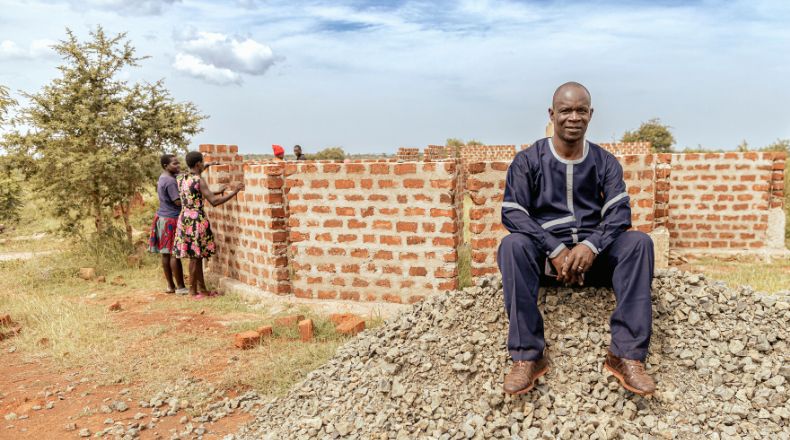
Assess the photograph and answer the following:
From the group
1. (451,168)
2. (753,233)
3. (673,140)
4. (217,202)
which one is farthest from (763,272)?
Result: (673,140)

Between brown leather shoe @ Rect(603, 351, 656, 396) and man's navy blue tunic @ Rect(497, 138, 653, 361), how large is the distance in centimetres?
5

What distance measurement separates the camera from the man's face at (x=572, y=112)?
3471 millimetres

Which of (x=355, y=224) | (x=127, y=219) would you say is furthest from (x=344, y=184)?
(x=127, y=219)

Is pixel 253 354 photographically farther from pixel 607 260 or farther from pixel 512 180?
pixel 607 260

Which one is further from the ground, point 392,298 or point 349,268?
point 349,268

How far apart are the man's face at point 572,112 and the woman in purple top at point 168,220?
539 cm

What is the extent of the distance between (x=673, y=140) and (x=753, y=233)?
26.0m

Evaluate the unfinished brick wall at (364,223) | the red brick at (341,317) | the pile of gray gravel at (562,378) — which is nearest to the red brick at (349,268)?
the unfinished brick wall at (364,223)

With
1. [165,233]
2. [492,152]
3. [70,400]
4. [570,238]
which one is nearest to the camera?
[570,238]

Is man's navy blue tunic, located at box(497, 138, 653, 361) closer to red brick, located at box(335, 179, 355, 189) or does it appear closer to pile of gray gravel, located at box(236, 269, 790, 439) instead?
pile of gray gravel, located at box(236, 269, 790, 439)

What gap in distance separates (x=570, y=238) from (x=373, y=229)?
2799 mm

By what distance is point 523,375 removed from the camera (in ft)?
10.6

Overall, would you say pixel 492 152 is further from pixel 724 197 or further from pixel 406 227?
pixel 406 227

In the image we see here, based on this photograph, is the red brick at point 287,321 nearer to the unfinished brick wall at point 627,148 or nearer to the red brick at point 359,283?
the red brick at point 359,283
